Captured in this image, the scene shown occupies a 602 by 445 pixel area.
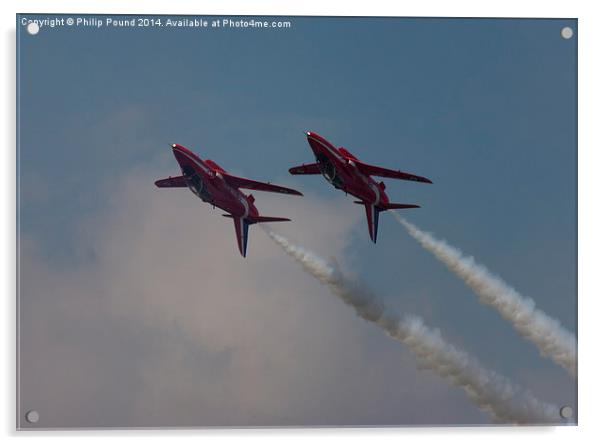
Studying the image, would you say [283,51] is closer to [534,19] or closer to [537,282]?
[534,19]

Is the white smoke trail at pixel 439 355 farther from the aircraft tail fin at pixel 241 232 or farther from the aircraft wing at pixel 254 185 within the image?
the aircraft wing at pixel 254 185

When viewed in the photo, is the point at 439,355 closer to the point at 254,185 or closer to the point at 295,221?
the point at 295,221

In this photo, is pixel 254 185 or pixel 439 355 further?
pixel 254 185

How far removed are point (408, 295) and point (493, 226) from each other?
1.19 m

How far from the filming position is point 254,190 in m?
10.3

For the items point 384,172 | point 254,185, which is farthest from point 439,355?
point 254,185

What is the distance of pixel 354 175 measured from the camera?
10.3 metres

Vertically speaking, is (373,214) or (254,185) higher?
(254,185)

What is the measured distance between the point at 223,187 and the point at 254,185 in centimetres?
33

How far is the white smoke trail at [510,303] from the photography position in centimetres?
1023

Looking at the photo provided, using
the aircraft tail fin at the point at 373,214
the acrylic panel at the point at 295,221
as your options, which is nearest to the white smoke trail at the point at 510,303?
the acrylic panel at the point at 295,221

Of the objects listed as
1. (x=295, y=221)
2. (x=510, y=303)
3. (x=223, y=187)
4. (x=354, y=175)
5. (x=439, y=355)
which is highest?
(x=354, y=175)

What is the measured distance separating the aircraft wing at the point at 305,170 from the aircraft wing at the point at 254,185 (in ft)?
0.66

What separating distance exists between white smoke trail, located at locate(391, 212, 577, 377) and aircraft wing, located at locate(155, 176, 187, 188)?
90.6 inches
